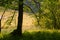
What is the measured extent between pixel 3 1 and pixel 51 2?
90.1 inches

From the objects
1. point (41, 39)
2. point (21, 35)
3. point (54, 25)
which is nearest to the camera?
point (41, 39)

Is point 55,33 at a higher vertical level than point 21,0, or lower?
lower

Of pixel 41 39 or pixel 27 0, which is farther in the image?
pixel 27 0

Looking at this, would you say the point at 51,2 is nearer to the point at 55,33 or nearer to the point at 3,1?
the point at 55,33

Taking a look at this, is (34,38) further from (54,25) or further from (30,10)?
(54,25)

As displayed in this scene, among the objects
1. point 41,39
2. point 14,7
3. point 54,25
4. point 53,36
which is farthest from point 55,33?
point 54,25

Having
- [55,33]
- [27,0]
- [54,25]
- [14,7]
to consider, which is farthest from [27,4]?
[54,25]

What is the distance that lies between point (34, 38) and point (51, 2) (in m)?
2.01

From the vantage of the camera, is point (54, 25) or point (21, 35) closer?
point (21, 35)

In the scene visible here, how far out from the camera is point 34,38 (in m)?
9.73

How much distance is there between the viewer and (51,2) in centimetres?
1062

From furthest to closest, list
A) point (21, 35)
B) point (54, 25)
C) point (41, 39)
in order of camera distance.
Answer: point (54, 25)
point (21, 35)
point (41, 39)

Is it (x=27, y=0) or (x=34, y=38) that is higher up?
(x=27, y=0)

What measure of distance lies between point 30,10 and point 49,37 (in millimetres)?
1840
